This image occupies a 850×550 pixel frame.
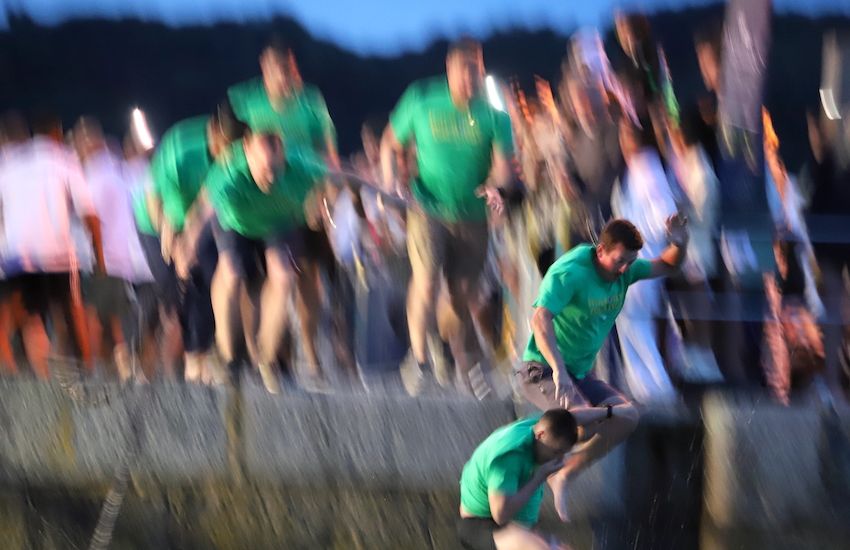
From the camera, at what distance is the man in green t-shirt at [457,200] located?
5.61 meters

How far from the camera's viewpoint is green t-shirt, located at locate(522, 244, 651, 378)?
195 inches

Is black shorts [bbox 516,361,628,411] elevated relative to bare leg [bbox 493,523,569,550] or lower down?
elevated

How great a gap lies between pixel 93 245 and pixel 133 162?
0.49m

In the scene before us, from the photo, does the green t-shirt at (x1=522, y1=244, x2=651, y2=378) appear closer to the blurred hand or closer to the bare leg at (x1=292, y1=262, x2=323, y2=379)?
the blurred hand

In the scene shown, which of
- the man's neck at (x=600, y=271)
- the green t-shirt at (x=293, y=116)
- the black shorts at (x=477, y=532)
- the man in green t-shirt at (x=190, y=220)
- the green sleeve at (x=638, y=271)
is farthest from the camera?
the green t-shirt at (x=293, y=116)

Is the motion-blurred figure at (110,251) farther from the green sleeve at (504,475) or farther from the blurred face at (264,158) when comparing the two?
the green sleeve at (504,475)

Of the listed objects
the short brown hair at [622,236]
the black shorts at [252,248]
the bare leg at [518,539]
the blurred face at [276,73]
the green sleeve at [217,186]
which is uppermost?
the blurred face at [276,73]

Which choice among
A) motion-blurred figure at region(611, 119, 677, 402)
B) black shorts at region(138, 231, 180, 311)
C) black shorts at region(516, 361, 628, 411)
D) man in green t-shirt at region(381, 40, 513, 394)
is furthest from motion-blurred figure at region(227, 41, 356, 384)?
motion-blurred figure at region(611, 119, 677, 402)

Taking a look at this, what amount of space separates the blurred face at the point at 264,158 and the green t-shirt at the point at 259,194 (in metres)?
0.04

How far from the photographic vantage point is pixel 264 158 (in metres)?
5.47

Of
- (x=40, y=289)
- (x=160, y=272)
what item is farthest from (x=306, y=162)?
(x=40, y=289)

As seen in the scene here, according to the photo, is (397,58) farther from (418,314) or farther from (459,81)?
(418,314)

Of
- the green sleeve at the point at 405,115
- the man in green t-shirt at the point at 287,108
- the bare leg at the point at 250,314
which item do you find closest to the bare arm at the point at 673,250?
the green sleeve at the point at 405,115

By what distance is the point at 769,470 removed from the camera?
193 inches
